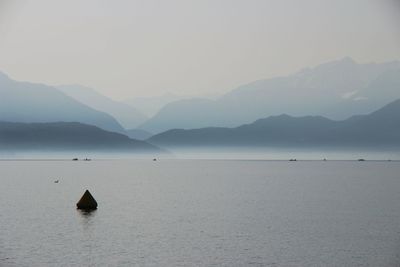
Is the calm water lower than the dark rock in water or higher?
lower

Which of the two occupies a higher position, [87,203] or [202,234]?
[87,203]

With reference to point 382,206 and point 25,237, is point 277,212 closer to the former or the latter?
point 382,206

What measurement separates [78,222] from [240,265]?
3850 cm

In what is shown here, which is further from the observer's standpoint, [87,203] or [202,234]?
[87,203]

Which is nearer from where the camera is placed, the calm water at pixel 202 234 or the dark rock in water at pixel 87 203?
the calm water at pixel 202 234

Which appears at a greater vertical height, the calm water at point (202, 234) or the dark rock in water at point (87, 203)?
the dark rock in water at point (87, 203)

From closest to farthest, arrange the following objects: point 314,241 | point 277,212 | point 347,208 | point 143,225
→ point 314,241 < point 143,225 < point 277,212 < point 347,208

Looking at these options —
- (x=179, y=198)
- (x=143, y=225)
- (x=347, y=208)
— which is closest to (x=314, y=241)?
(x=143, y=225)

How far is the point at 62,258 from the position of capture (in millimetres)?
54844

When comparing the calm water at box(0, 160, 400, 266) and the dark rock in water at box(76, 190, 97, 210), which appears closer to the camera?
the calm water at box(0, 160, 400, 266)

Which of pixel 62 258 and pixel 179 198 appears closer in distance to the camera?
pixel 62 258

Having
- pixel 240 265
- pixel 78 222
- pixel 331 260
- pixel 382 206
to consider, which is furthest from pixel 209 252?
pixel 382 206

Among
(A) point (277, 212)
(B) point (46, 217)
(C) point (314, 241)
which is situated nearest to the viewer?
(C) point (314, 241)

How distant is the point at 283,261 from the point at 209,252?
8.49 metres
